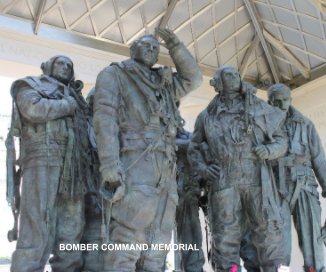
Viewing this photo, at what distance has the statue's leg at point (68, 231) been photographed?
4539 millimetres

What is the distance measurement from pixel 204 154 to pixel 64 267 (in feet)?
Result: 6.42

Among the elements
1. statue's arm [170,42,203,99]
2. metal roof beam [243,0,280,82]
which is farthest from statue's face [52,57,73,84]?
metal roof beam [243,0,280,82]

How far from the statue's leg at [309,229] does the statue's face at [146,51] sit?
96.4 inches

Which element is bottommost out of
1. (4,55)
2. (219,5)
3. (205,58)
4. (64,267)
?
(64,267)

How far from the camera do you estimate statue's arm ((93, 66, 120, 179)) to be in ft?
13.6

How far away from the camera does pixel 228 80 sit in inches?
216

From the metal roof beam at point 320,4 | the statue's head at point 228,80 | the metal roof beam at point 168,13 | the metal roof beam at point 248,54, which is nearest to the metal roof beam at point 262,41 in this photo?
the metal roof beam at point 248,54

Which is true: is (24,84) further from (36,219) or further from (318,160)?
(318,160)

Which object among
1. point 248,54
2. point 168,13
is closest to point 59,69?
point 168,13

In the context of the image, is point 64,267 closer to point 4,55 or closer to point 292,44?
point 4,55

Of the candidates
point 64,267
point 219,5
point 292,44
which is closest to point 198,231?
point 64,267

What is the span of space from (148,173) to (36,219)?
109 cm

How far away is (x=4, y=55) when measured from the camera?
500 inches

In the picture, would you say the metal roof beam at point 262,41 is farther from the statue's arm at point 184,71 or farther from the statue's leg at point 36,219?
the statue's leg at point 36,219
